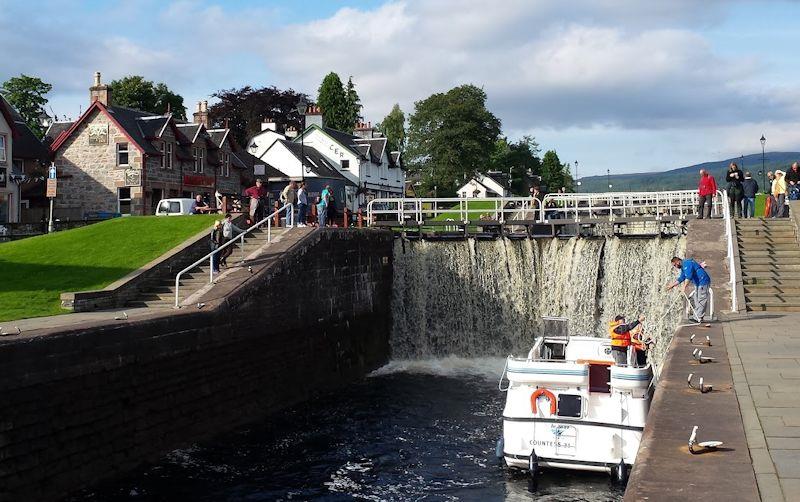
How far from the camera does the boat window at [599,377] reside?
1510 centimetres

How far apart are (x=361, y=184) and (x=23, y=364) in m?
59.2

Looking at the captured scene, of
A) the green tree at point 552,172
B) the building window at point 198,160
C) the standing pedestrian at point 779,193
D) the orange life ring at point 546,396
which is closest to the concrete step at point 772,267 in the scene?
the standing pedestrian at point 779,193

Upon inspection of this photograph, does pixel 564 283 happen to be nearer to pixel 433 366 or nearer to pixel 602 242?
pixel 602 242

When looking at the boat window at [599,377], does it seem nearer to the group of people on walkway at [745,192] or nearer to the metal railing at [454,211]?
the group of people on walkway at [745,192]

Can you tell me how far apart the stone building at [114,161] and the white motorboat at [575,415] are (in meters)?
32.6

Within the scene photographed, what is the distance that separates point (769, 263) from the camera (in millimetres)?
21219

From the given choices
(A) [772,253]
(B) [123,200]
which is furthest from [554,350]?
(B) [123,200]

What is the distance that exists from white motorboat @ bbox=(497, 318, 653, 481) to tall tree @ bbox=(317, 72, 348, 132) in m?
94.1

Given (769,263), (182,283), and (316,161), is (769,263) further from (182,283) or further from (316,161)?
(316,161)

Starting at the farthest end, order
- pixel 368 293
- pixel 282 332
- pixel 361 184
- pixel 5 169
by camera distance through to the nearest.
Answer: pixel 361 184 < pixel 5 169 < pixel 368 293 < pixel 282 332

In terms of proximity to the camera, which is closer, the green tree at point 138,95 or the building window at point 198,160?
the building window at point 198,160

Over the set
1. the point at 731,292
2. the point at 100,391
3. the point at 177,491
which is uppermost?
the point at 731,292

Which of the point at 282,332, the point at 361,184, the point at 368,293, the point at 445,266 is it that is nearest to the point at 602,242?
the point at 445,266

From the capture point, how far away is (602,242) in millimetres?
28953
